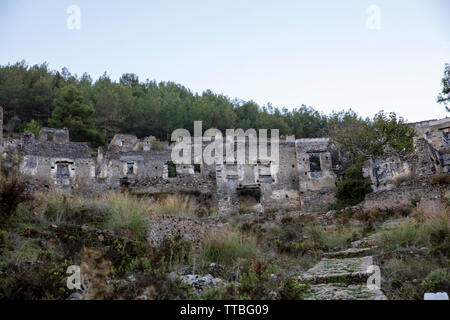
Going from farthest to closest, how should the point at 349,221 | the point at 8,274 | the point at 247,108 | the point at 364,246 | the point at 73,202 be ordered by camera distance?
the point at 247,108 → the point at 349,221 → the point at 364,246 → the point at 73,202 → the point at 8,274

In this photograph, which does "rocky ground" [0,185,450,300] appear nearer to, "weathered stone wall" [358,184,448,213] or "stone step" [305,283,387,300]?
"stone step" [305,283,387,300]

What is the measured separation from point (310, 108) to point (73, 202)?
40.3 metres

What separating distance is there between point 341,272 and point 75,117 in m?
31.9

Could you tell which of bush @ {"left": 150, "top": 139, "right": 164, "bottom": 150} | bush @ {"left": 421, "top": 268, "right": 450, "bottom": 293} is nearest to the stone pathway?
bush @ {"left": 421, "top": 268, "right": 450, "bottom": 293}

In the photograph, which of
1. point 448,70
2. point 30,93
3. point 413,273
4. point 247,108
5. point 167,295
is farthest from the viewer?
point 247,108

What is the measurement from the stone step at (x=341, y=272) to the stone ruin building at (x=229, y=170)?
12.4m

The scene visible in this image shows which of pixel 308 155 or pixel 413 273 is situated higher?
pixel 308 155

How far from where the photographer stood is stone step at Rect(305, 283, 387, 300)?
6262 millimetres

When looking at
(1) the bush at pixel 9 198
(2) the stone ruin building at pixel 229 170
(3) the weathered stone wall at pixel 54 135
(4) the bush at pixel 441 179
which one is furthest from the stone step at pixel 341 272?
(3) the weathered stone wall at pixel 54 135

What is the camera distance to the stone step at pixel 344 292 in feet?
20.5

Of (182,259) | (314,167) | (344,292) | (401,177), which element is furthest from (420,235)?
(314,167)

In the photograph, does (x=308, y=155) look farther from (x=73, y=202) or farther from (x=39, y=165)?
(x=73, y=202)

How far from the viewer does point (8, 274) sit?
5910mm

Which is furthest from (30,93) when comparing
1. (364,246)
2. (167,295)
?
(167,295)
